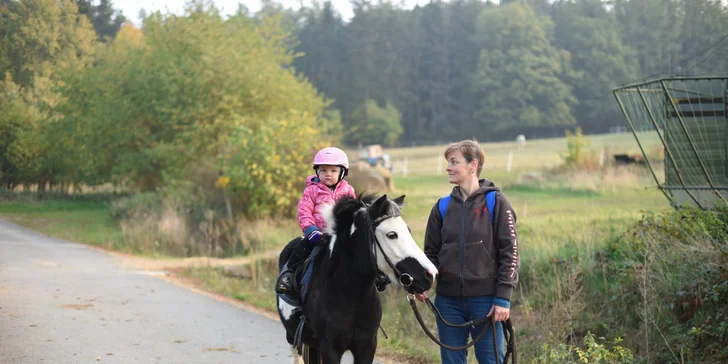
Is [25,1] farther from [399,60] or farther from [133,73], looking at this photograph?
[399,60]

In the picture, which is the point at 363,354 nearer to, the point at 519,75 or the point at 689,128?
the point at 689,128

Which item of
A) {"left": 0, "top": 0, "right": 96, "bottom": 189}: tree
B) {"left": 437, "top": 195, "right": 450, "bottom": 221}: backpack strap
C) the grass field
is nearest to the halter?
{"left": 437, "top": 195, "right": 450, "bottom": 221}: backpack strap

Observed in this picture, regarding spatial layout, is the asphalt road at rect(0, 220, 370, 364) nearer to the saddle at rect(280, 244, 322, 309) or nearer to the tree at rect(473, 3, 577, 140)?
the saddle at rect(280, 244, 322, 309)

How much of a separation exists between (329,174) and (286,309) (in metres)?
1.29

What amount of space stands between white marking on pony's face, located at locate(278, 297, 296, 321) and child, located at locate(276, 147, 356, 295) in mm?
169

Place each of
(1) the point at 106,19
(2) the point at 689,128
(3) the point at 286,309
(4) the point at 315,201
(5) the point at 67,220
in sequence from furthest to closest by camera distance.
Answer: (1) the point at 106,19, (5) the point at 67,220, (2) the point at 689,128, (3) the point at 286,309, (4) the point at 315,201

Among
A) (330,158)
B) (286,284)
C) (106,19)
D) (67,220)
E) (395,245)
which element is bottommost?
(67,220)

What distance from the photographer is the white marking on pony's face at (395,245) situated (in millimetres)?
4772

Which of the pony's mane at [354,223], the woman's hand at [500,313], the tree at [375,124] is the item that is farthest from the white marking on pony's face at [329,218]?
the tree at [375,124]

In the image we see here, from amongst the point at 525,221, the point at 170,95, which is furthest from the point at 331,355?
the point at 170,95

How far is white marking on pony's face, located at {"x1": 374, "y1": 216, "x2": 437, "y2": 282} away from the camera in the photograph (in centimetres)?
477

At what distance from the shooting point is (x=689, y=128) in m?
11.5

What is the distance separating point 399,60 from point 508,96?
15.9m

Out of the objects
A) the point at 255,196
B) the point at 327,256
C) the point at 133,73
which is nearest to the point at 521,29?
the point at 133,73
